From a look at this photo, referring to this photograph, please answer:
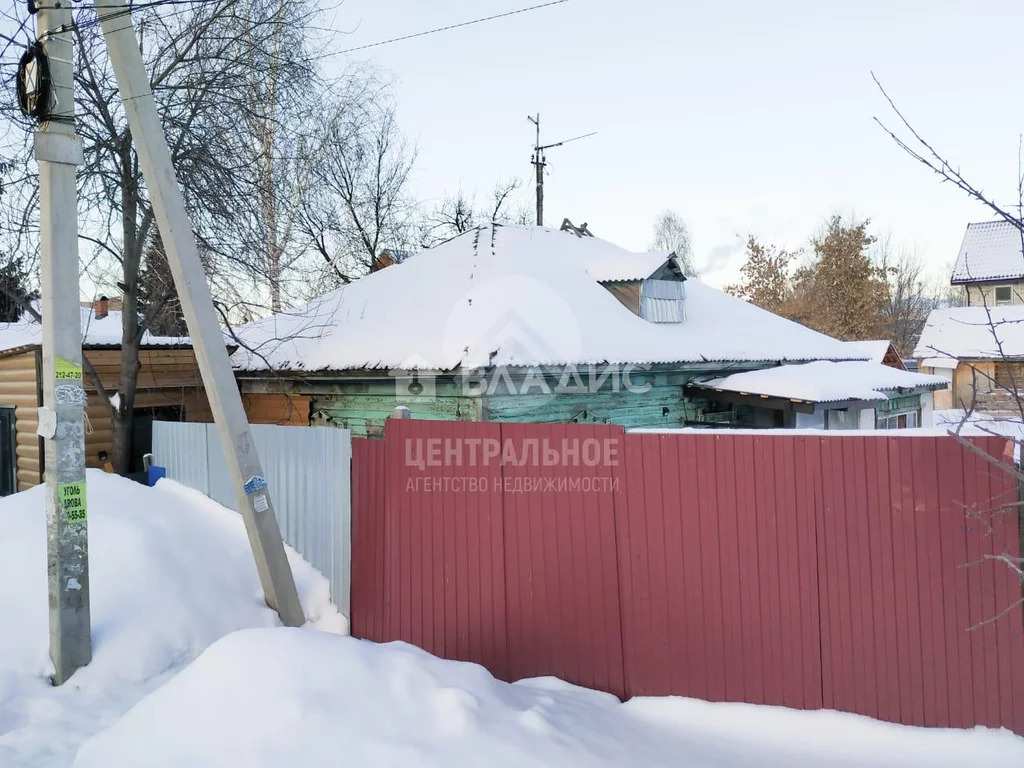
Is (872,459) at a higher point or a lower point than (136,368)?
lower

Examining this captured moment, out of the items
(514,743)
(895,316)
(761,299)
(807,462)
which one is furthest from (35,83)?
(895,316)

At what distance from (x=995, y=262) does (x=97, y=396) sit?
1512 inches

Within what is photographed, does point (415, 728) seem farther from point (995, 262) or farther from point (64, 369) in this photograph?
point (995, 262)

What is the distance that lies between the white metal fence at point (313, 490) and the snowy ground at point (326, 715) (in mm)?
923

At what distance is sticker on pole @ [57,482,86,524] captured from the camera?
192 inches

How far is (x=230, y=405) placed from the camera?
5.32 meters

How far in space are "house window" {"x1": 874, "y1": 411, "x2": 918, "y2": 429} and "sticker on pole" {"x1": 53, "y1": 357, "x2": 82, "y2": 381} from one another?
1183 centimetres

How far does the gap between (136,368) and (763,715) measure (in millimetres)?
9086

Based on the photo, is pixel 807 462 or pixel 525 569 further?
pixel 525 569

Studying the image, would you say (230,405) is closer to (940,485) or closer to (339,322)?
(940,485)

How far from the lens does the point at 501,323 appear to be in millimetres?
9086

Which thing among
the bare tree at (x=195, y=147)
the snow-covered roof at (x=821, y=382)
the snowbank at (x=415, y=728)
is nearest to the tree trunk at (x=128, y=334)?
the bare tree at (x=195, y=147)

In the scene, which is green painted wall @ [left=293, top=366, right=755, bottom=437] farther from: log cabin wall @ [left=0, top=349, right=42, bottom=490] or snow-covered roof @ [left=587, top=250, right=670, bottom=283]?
log cabin wall @ [left=0, top=349, right=42, bottom=490]

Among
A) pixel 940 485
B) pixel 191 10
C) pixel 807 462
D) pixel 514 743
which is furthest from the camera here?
pixel 191 10
